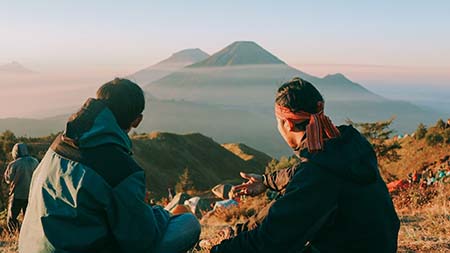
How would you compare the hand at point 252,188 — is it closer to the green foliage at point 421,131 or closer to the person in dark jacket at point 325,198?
the person in dark jacket at point 325,198

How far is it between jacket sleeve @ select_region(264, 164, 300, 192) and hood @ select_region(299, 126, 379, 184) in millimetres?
682

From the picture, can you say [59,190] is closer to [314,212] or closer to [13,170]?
[314,212]

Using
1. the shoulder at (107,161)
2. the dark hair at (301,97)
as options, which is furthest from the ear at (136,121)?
the dark hair at (301,97)

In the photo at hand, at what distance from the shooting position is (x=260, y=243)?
280 cm

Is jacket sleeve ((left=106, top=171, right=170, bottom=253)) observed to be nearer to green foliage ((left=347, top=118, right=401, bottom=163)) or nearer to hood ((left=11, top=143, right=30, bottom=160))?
hood ((left=11, top=143, right=30, bottom=160))

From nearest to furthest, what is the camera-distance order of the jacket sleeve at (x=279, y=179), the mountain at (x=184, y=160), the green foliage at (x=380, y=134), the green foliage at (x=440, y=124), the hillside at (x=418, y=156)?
the jacket sleeve at (x=279, y=179), the hillside at (x=418, y=156), the green foliage at (x=380, y=134), the green foliage at (x=440, y=124), the mountain at (x=184, y=160)

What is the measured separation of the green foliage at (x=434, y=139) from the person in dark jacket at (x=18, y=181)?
91.4 ft

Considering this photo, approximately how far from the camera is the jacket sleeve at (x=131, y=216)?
2709 mm

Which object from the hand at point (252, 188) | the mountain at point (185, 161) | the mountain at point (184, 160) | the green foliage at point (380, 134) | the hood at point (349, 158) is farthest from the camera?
the mountain at point (185, 161)

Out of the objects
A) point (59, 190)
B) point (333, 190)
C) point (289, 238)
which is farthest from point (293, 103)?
point (59, 190)

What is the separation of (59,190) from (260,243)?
3.62 ft

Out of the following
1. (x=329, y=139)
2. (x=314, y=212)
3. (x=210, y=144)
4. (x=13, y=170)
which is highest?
(x=329, y=139)

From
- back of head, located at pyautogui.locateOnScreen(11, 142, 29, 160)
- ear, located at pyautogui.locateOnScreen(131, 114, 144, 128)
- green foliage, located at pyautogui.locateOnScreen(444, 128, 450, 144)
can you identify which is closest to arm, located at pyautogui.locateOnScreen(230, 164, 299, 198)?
ear, located at pyautogui.locateOnScreen(131, 114, 144, 128)

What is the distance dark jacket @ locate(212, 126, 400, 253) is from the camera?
2643 mm
